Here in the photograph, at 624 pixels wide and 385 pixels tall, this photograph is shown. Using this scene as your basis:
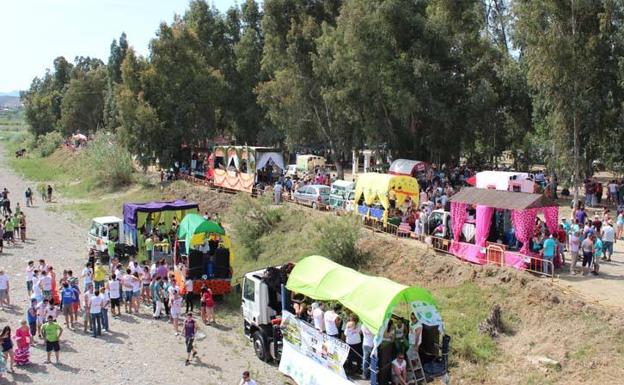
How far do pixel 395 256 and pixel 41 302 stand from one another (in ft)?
42.9

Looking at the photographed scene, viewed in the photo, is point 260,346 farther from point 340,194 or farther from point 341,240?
point 340,194

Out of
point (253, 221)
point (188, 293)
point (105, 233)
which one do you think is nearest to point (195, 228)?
point (188, 293)

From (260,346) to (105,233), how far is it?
14267 millimetres

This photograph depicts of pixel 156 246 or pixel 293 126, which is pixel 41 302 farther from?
pixel 293 126

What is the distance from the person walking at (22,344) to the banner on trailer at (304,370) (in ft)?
23.4

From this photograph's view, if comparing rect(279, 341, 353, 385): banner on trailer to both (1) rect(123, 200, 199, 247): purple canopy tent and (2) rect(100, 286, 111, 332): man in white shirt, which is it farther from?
(1) rect(123, 200, 199, 247): purple canopy tent

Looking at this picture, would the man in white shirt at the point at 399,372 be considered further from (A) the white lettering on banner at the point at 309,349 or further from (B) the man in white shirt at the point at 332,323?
(B) the man in white shirt at the point at 332,323

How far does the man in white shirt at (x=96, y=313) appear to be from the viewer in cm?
1959

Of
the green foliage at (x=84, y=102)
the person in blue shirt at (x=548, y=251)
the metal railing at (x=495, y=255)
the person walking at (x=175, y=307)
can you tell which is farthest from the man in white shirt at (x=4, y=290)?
the green foliage at (x=84, y=102)

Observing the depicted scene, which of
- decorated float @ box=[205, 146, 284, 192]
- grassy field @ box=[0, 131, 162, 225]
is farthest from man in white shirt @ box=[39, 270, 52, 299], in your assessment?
grassy field @ box=[0, 131, 162, 225]

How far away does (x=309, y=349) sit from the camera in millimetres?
16047

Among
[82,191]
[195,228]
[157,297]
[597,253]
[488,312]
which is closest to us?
[488,312]

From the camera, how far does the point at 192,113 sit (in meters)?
49.3

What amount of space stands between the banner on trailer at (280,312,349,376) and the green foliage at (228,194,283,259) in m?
12.9
